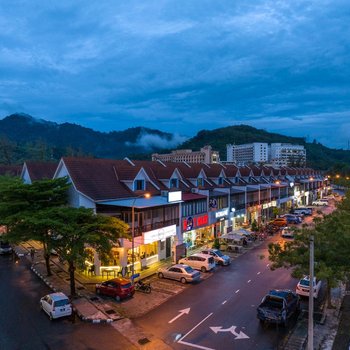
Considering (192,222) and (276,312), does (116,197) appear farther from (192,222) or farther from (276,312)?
(276,312)

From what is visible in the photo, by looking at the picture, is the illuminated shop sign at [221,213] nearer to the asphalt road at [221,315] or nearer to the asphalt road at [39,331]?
the asphalt road at [221,315]

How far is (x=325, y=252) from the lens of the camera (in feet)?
65.6

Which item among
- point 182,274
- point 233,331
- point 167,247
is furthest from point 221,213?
point 233,331

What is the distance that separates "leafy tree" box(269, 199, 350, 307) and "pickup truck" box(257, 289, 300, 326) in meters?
2.45

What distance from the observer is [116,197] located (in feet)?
113

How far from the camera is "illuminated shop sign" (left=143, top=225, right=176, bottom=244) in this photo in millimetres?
33206

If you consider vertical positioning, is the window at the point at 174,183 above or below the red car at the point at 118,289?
above

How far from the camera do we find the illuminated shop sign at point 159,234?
109ft

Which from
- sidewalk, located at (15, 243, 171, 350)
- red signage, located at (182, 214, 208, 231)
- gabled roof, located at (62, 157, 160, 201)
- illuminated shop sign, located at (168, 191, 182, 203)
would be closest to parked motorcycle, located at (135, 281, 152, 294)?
sidewalk, located at (15, 243, 171, 350)

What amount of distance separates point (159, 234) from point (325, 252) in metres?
18.7

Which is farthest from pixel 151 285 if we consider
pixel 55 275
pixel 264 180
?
pixel 264 180

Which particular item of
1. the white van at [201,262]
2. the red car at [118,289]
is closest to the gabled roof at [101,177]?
the red car at [118,289]

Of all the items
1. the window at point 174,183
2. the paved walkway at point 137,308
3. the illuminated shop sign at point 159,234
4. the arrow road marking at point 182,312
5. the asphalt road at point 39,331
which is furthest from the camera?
the window at point 174,183

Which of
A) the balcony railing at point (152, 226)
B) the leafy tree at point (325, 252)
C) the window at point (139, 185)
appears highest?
the window at point (139, 185)
